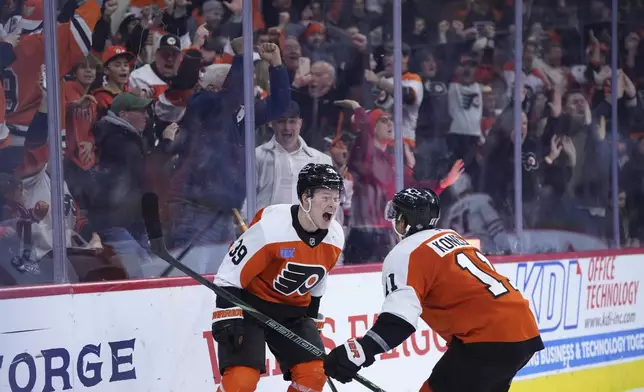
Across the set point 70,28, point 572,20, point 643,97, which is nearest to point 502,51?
point 572,20

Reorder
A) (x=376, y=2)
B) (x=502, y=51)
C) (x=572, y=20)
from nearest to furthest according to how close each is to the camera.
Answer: (x=376, y=2) < (x=502, y=51) < (x=572, y=20)

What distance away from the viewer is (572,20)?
6.42 m

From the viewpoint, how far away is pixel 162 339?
393 centimetres

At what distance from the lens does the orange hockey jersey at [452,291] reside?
3.07 m

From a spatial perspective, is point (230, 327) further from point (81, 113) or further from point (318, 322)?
point (81, 113)

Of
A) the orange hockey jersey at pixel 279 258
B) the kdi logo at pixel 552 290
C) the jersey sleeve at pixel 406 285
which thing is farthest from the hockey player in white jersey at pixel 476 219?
the jersey sleeve at pixel 406 285

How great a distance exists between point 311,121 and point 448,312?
192 centimetres

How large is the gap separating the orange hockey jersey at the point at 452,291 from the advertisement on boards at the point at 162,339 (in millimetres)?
1130

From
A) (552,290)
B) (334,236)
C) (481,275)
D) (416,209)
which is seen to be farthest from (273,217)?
(552,290)

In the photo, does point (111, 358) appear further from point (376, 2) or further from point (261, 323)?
point (376, 2)

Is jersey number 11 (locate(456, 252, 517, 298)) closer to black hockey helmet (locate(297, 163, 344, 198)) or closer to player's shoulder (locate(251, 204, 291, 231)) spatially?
black hockey helmet (locate(297, 163, 344, 198))

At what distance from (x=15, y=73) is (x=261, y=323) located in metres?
1.22

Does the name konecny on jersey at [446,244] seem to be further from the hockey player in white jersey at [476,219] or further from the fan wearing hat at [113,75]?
the hockey player in white jersey at [476,219]

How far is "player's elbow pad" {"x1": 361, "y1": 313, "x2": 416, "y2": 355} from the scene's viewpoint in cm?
305
